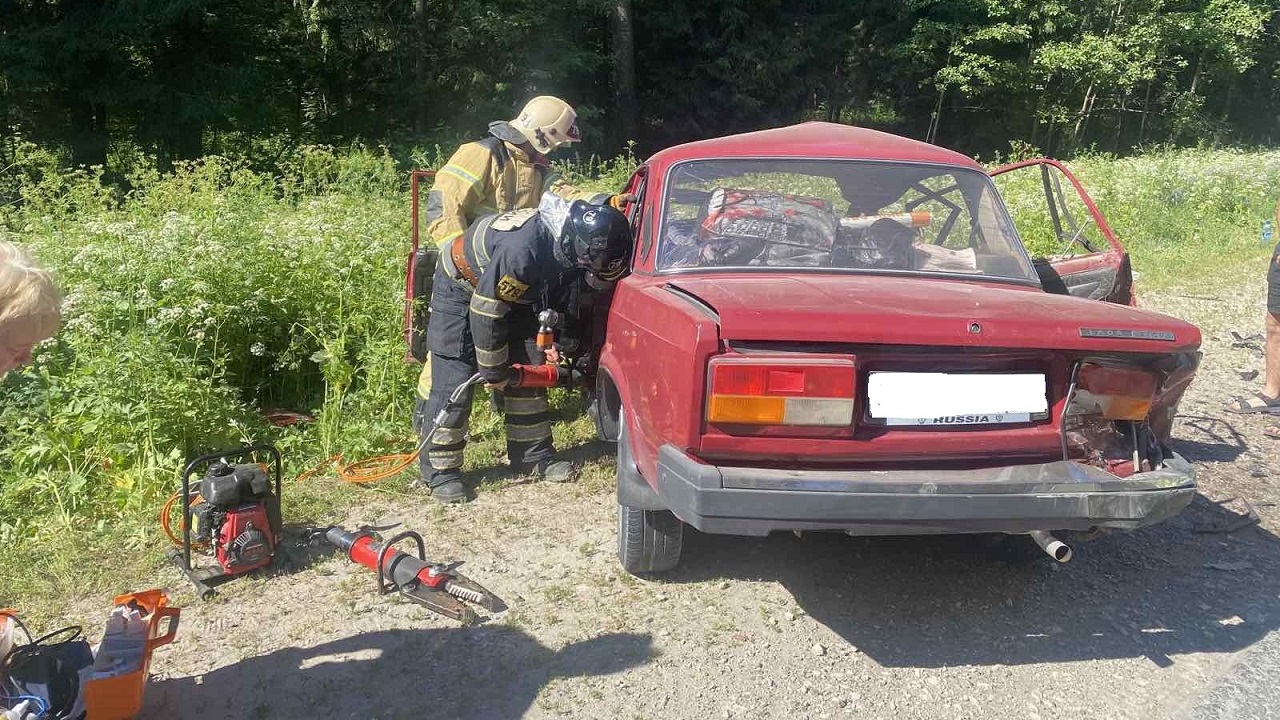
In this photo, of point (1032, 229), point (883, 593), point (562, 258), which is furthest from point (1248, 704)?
point (1032, 229)

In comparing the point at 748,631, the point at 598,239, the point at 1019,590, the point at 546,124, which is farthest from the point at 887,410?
the point at 546,124

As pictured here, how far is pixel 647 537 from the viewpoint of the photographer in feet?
11.5

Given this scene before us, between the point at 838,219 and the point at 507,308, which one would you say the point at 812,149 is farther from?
the point at 507,308

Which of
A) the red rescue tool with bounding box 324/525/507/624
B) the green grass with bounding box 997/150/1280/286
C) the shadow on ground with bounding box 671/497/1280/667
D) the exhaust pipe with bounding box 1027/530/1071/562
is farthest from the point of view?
the green grass with bounding box 997/150/1280/286

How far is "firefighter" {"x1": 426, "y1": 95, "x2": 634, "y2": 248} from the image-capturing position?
5.01 metres

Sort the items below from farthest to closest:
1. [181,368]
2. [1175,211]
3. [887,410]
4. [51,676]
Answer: [1175,211] → [181,368] → [887,410] → [51,676]

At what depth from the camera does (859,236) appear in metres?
3.98

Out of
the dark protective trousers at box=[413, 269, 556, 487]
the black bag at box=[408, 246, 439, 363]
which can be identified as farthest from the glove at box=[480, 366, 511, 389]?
the black bag at box=[408, 246, 439, 363]

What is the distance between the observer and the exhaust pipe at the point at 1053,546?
2.92 metres

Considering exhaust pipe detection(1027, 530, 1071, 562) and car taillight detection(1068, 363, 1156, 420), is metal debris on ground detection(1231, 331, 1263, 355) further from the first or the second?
exhaust pipe detection(1027, 530, 1071, 562)

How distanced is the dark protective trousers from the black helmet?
528 mm

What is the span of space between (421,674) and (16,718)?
1.09 m

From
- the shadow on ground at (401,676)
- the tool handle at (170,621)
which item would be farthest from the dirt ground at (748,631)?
the tool handle at (170,621)

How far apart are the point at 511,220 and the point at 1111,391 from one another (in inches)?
101
